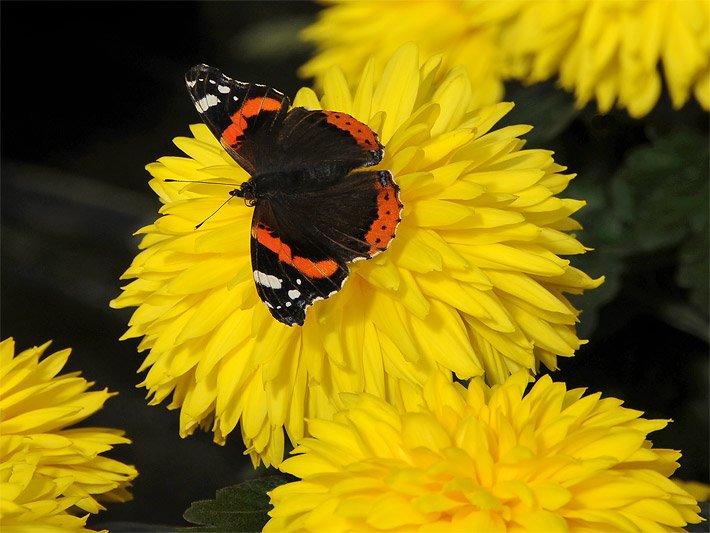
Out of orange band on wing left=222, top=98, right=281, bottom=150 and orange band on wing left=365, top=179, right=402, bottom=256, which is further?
orange band on wing left=222, top=98, right=281, bottom=150

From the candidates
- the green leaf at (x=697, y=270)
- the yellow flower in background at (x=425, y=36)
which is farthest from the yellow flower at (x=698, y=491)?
the yellow flower in background at (x=425, y=36)

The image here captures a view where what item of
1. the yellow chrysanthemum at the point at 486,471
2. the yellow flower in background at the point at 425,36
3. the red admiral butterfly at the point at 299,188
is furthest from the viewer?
the yellow flower in background at the point at 425,36

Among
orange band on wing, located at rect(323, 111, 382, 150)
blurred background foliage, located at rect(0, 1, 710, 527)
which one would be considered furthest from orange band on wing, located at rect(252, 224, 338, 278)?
blurred background foliage, located at rect(0, 1, 710, 527)

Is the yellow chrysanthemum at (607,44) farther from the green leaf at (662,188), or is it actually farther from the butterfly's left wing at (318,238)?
the butterfly's left wing at (318,238)

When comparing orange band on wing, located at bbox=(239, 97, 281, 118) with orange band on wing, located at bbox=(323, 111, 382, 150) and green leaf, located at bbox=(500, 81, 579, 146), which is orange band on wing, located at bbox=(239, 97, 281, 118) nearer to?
orange band on wing, located at bbox=(323, 111, 382, 150)

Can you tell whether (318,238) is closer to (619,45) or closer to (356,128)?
(356,128)

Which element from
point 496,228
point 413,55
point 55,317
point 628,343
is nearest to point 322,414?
point 496,228
